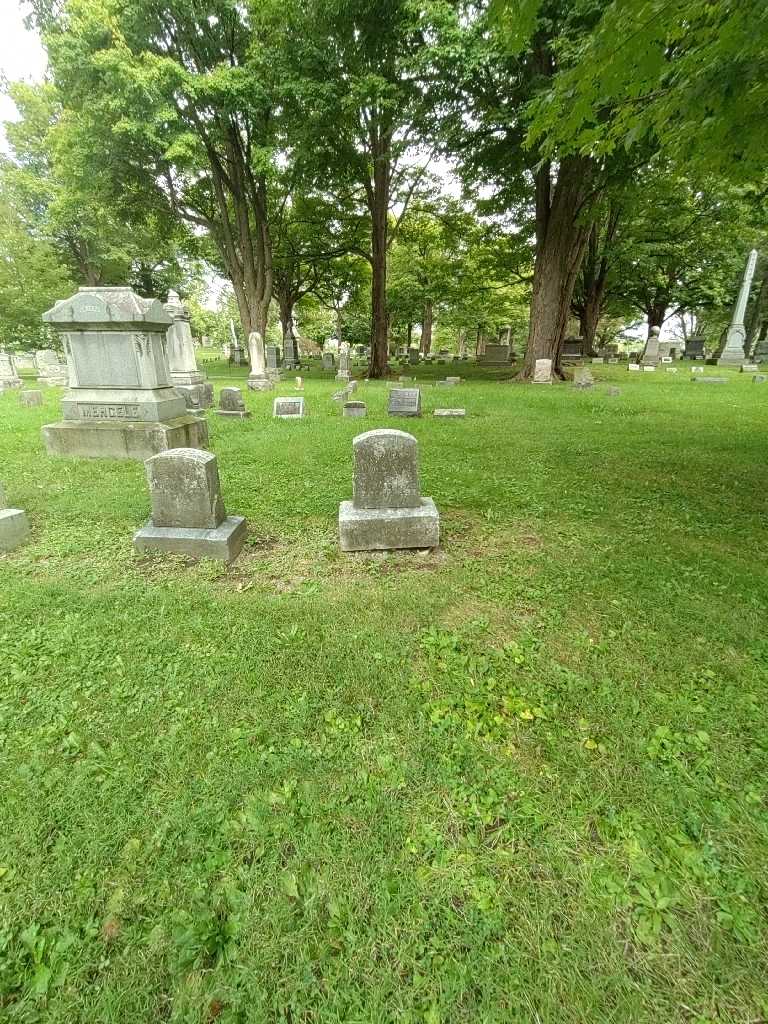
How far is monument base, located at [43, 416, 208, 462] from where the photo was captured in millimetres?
6629

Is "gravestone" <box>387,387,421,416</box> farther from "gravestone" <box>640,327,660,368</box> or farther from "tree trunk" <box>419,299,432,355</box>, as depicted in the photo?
"tree trunk" <box>419,299,432,355</box>

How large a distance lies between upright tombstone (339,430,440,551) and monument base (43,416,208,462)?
157 inches

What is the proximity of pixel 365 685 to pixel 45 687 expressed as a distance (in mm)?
1844

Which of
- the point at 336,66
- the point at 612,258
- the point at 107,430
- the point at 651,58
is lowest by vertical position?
the point at 107,430

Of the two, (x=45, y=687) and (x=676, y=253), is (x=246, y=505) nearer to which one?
(x=45, y=687)

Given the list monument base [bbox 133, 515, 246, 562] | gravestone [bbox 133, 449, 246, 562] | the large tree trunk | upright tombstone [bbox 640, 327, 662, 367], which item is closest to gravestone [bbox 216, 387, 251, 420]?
gravestone [bbox 133, 449, 246, 562]

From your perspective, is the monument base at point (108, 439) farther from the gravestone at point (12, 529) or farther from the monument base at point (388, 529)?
the monument base at point (388, 529)

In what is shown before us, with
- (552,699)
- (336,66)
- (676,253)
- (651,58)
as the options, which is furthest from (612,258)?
(552,699)

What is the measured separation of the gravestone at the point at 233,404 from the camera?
33.9 feet

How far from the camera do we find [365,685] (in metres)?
2.60

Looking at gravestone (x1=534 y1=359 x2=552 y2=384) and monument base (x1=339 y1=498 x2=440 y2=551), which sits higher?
gravestone (x1=534 y1=359 x2=552 y2=384)

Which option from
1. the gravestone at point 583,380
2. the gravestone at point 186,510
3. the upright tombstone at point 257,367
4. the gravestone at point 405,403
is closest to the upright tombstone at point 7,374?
the upright tombstone at point 257,367

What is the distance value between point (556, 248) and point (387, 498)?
1533 cm

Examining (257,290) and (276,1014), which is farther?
(257,290)
